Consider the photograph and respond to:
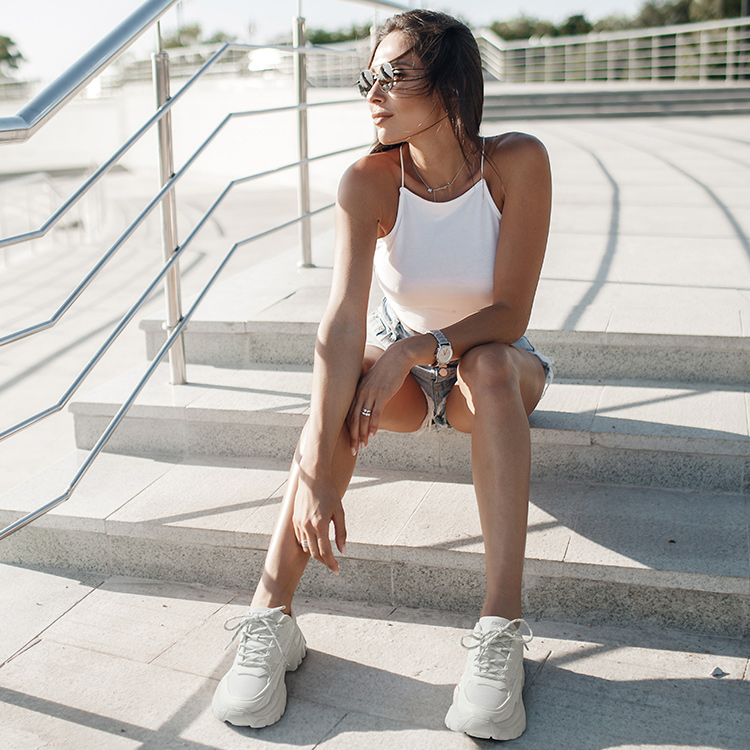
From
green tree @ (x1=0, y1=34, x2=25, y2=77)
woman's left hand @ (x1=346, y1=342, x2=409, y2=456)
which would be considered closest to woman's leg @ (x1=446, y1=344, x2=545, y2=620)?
woman's left hand @ (x1=346, y1=342, x2=409, y2=456)

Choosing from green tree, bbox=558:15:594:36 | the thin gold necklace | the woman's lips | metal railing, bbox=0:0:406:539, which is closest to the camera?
metal railing, bbox=0:0:406:539

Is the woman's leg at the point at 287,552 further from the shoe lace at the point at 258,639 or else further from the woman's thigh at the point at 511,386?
the woman's thigh at the point at 511,386

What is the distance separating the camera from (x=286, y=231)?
25.0ft

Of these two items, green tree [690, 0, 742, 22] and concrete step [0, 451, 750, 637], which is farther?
green tree [690, 0, 742, 22]

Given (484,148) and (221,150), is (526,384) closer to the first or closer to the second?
(484,148)

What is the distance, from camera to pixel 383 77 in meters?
1.68

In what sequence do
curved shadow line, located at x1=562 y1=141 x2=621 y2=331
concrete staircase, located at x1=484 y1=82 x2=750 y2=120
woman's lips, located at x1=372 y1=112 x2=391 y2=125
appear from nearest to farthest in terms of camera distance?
1. woman's lips, located at x1=372 y1=112 x2=391 y2=125
2. curved shadow line, located at x1=562 y1=141 x2=621 y2=331
3. concrete staircase, located at x1=484 y1=82 x2=750 y2=120

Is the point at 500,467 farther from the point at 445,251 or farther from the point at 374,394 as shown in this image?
the point at 445,251

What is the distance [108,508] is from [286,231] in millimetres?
5805

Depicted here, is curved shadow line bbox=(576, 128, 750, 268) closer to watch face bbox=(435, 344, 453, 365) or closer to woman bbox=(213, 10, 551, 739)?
woman bbox=(213, 10, 551, 739)

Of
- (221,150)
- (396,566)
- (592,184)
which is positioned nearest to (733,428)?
(396,566)

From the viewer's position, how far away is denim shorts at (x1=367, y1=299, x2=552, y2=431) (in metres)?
1.82

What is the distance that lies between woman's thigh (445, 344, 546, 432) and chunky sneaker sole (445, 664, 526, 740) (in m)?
0.53

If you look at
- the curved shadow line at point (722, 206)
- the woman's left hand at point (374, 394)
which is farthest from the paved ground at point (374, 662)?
the woman's left hand at point (374, 394)
